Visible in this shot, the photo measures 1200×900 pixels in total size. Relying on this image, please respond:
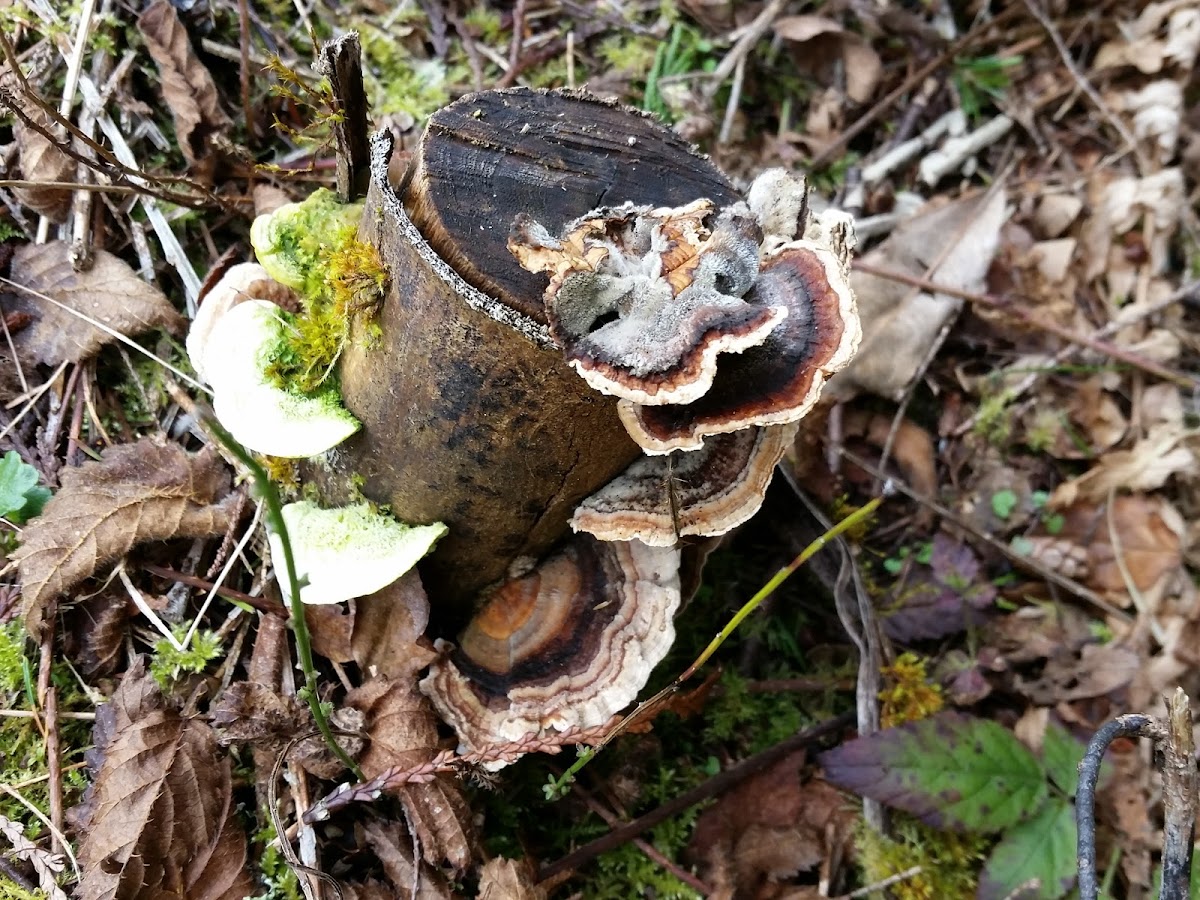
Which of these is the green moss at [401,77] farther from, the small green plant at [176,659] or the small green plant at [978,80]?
the small green plant at [978,80]

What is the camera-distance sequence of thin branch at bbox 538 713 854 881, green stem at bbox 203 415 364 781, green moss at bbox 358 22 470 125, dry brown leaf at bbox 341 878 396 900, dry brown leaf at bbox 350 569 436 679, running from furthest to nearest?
1. green moss at bbox 358 22 470 125
2. thin branch at bbox 538 713 854 881
3. dry brown leaf at bbox 350 569 436 679
4. dry brown leaf at bbox 341 878 396 900
5. green stem at bbox 203 415 364 781

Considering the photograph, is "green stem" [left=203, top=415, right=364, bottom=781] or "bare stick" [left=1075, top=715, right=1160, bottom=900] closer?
"green stem" [left=203, top=415, right=364, bottom=781]

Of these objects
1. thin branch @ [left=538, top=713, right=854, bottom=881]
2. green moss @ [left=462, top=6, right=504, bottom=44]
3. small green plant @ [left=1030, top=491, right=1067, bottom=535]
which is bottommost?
thin branch @ [left=538, top=713, right=854, bottom=881]

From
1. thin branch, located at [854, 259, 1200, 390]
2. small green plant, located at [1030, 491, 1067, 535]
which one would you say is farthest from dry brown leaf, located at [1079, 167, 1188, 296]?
small green plant, located at [1030, 491, 1067, 535]

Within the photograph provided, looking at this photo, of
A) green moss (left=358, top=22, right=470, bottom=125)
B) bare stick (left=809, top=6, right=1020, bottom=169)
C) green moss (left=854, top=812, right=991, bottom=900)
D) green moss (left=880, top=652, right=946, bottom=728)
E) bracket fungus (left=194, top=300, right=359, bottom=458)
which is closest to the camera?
bracket fungus (left=194, top=300, right=359, bottom=458)

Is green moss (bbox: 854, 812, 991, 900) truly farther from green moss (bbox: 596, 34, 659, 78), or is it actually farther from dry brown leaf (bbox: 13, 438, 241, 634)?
green moss (bbox: 596, 34, 659, 78)

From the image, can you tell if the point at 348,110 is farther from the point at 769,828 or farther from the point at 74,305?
the point at 769,828

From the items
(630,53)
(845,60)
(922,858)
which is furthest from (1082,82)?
(922,858)
